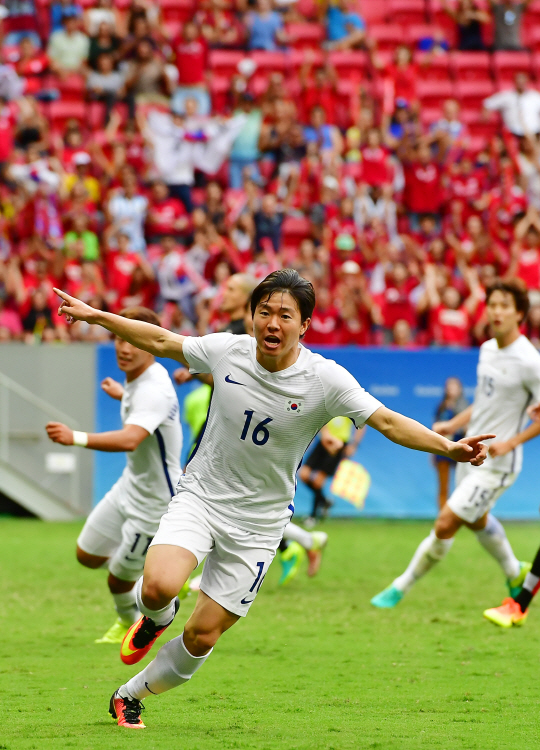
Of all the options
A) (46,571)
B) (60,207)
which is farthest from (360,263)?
(46,571)

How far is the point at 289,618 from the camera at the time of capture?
351 inches

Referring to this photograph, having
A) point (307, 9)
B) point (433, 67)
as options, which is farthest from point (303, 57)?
point (433, 67)

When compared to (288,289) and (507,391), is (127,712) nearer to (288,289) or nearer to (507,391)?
(288,289)

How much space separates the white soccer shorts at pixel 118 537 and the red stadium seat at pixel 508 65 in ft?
58.7

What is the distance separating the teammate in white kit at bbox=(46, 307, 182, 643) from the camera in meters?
7.21

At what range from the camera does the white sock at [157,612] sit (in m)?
5.21

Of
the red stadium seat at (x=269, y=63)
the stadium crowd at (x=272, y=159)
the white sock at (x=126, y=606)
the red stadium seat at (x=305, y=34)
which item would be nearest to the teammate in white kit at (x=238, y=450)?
the white sock at (x=126, y=606)

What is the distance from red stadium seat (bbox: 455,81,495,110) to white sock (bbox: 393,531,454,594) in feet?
51.1

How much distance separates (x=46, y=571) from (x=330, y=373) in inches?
275

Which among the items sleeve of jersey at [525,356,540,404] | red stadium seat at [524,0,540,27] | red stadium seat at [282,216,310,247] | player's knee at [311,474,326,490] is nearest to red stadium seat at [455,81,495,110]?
red stadium seat at [524,0,540,27]

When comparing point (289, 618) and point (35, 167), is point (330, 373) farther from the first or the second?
point (35, 167)

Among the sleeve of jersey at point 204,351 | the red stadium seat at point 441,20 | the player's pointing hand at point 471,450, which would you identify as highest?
the red stadium seat at point 441,20

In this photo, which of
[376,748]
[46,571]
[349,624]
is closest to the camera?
[376,748]

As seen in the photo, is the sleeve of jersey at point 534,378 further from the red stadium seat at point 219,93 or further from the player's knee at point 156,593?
the red stadium seat at point 219,93
